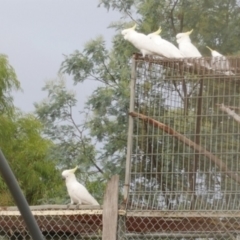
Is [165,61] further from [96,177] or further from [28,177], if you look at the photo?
Answer: [28,177]

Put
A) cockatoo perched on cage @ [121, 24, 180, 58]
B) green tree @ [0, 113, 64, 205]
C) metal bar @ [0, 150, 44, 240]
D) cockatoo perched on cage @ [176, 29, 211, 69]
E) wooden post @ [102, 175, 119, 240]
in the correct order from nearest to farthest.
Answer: metal bar @ [0, 150, 44, 240] → wooden post @ [102, 175, 119, 240] → cockatoo perched on cage @ [121, 24, 180, 58] → cockatoo perched on cage @ [176, 29, 211, 69] → green tree @ [0, 113, 64, 205]

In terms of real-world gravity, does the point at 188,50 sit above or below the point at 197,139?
above

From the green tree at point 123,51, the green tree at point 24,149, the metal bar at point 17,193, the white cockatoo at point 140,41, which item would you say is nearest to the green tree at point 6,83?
the green tree at point 24,149

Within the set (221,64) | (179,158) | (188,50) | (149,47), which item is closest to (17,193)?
(179,158)

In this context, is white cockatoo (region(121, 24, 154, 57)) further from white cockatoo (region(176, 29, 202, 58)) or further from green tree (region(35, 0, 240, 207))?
green tree (region(35, 0, 240, 207))

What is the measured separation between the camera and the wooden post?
5574 mm

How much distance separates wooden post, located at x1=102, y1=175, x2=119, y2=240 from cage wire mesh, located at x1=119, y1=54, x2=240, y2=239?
11cm

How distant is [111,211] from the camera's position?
562 centimetres

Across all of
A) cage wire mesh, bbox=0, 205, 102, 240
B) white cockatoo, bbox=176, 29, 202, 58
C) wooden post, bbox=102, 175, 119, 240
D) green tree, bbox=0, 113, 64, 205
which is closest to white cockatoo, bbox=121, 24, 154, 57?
white cockatoo, bbox=176, 29, 202, 58

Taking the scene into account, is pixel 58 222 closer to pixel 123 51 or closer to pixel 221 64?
pixel 221 64

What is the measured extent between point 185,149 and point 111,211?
66cm

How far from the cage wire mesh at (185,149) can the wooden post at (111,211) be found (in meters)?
0.11

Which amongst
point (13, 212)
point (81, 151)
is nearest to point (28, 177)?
point (81, 151)

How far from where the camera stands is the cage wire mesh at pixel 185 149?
5.57 metres
